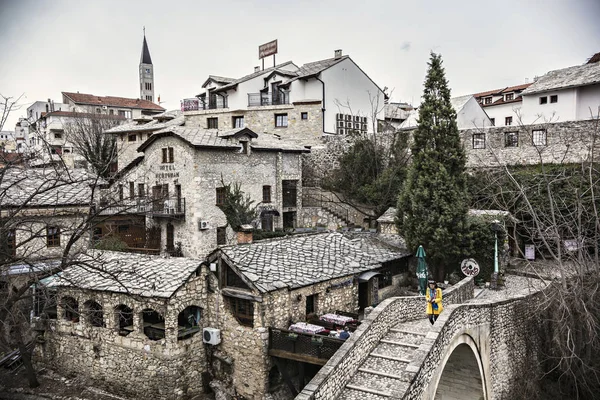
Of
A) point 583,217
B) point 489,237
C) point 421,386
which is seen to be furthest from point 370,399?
point 583,217

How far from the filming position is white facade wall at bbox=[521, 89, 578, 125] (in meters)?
28.9

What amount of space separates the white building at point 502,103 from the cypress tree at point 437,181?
24.9 metres

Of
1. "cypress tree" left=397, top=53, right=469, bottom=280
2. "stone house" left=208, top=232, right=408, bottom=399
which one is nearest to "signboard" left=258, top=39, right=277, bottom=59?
"cypress tree" left=397, top=53, right=469, bottom=280

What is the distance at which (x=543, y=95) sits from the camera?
30875 millimetres

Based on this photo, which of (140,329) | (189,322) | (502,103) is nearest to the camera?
(140,329)

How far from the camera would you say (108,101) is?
6081cm

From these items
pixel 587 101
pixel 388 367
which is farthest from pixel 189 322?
pixel 587 101

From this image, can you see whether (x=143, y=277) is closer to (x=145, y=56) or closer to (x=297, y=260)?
(x=297, y=260)

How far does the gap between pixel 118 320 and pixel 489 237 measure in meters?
14.9

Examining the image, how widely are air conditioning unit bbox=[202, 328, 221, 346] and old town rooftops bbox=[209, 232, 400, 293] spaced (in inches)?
92.6

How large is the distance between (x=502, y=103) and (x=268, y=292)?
36.6 meters

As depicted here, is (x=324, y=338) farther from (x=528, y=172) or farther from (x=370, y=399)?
(x=528, y=172)

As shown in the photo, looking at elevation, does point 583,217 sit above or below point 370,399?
above

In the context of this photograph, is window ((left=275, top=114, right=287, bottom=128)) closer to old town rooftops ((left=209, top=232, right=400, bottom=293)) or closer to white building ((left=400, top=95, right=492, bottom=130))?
white building ((left=400, top=95, right=492, bottom=130))
